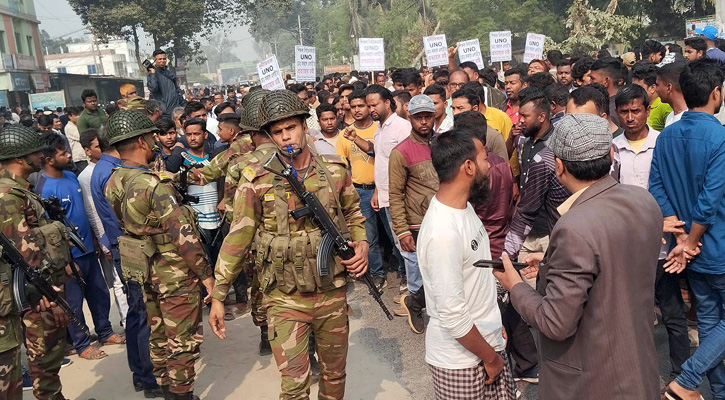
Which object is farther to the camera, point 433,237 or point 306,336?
point 306,336

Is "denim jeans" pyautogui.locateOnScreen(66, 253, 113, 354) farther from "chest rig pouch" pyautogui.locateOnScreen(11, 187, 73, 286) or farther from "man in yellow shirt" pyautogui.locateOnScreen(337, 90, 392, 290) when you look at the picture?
"man in yellow shirt" pyautogui.locateOnScreen(337, 90, 392, 290)

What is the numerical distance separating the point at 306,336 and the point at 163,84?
849cm

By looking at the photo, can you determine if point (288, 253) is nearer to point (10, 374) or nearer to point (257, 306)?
point (10, 374)

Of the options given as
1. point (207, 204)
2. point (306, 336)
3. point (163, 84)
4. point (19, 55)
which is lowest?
point (306, 336)

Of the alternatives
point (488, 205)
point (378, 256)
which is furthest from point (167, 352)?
point (378, 256)

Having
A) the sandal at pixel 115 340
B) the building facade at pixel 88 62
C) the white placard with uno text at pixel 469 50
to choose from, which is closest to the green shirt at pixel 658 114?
the sandal at pixel 115 340

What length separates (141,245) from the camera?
14.0ft

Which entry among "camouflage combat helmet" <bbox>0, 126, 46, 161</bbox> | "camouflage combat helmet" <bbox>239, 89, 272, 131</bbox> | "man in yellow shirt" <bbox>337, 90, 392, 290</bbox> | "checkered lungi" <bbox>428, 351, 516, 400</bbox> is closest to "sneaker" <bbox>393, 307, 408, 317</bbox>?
"man in yellow shirt" <bbox>337, 90, 392, 290</bbox>

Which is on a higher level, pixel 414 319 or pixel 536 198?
pixel 536 198

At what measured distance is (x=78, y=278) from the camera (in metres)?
Result: 5.13

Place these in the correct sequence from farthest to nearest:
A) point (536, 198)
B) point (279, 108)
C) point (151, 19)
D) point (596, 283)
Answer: point (151, 19)
point (536, 198)
point (279, 108)
point (596, 283)

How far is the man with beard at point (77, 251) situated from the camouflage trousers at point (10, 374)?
160 cm

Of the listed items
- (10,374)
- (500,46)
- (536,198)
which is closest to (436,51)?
(500,46)

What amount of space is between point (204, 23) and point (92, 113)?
1296 inches
